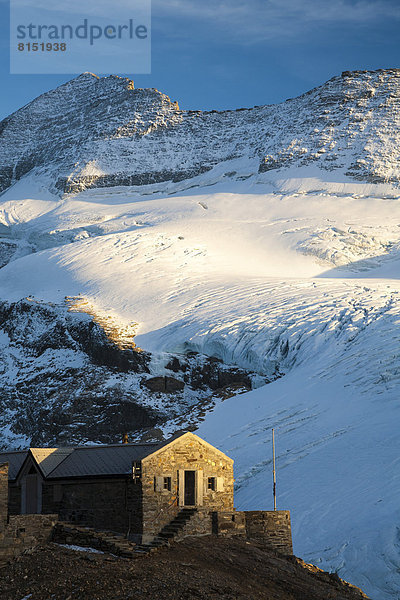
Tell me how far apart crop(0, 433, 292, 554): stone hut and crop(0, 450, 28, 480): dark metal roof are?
6 centimetres

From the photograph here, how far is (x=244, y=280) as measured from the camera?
296 feet

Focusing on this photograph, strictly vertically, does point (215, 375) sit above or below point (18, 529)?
below

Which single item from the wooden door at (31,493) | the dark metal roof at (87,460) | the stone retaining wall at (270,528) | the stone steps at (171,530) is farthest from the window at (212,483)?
the wooden door at (31,493)

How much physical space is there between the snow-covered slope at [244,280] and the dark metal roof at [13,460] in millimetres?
14375

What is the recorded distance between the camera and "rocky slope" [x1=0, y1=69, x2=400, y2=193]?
445 feet

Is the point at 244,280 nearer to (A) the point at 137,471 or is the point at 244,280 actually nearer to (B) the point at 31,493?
(B) the point at 31,493

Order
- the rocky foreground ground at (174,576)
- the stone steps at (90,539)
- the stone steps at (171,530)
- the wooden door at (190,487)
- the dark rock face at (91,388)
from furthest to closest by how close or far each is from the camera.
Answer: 1. the dark rock face at (91,388)
2. the wooden door at (190,487)
3. the stone steps at (171,530)
4. the stone steps at (90,539)
5. the rocky foreground ground at (174,576)

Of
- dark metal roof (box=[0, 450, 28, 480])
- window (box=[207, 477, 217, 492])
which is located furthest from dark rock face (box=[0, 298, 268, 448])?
window (box=[207, 477, 217, 492])

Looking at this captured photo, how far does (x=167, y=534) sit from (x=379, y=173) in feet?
354

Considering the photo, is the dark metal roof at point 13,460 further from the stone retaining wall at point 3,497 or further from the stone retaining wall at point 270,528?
the stone retaining wall at point 270,528

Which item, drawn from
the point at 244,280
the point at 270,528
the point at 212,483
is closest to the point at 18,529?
the point at 212,483

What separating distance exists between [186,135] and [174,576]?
13693 cm

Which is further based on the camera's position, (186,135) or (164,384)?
(186,135)

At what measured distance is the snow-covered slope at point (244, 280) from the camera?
50844 mm
